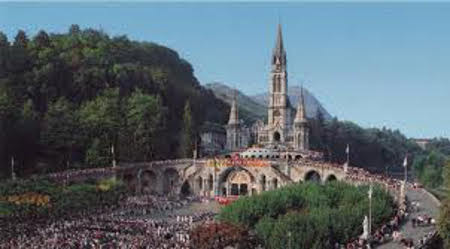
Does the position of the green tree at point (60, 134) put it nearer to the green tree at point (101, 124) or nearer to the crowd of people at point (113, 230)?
the green tree at point (101, 124)

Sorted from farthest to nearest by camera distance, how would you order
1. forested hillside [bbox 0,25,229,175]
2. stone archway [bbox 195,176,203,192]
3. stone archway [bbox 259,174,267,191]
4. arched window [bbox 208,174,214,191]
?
stone archway [bbox 195,176,203,192] → arched window [bbox 208,174,214,191] → stone archway [bbox 259,174,267,191] → forested hillside [bbox 0,25,229,175]

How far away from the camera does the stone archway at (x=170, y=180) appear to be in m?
100

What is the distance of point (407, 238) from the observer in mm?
49938

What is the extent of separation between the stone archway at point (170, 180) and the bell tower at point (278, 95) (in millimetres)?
30055

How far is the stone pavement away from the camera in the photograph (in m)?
49.6

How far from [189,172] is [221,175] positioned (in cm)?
382

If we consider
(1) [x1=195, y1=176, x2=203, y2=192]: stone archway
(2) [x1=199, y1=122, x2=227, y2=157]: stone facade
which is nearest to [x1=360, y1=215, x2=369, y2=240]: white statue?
(1) [x1=195, y1=176, x2=203, y2=192]: stone archway

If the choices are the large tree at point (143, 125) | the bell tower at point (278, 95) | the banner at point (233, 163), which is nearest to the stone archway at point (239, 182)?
the banner at point (233, 163)

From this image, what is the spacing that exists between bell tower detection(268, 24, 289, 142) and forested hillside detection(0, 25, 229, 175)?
44.7 feet


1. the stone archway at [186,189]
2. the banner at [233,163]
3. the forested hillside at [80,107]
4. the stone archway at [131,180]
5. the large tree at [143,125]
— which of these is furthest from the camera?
the stone archway at [186,189]

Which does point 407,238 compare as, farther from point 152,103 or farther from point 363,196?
point 152,103

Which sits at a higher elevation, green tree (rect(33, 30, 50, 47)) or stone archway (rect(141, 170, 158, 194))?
green tree (rect(33, 30, 50, 47))

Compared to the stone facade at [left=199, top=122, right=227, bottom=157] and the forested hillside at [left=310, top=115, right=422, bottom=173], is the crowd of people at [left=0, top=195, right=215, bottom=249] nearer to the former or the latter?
the stone facade at [left=199, top=122, right=227, bottom=157]

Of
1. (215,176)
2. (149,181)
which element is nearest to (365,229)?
(215,176)
